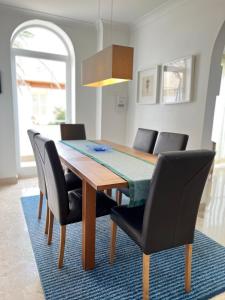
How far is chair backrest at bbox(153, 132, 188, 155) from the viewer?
7.54 feet

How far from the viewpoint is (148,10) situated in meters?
3.27

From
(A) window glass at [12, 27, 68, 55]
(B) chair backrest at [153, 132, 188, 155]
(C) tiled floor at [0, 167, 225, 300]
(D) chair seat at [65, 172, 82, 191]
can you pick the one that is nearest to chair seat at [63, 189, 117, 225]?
(D) chair seat at [65, 172, 82, 191]

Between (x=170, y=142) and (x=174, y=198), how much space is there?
1.23 metres

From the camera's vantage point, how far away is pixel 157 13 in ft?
10.7

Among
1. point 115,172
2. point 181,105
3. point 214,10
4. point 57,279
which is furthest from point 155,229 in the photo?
point 214,10

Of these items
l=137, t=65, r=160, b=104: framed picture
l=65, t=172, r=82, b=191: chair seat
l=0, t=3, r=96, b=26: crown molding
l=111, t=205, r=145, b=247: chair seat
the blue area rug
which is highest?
l=0, t=3, r=96, b=26: crown molding

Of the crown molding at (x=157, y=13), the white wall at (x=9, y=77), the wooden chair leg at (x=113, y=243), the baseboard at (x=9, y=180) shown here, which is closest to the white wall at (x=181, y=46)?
the crown molding at (x=157, y=13)

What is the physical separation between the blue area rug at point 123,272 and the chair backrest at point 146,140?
1.10 metres

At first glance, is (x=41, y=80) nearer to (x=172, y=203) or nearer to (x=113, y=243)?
(x=113, y=243)

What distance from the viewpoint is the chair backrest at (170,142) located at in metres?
2.30

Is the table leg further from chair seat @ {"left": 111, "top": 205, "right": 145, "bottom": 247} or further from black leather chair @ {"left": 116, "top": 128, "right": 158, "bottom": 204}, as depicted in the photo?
black leather chair @ {"left": 116, "top": 128, "right": 158, "bottom": 204}

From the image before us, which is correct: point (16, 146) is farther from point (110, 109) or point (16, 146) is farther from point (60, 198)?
point (60, 198)

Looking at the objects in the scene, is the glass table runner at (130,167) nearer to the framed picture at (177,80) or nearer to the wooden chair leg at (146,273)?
the wooden chair leg at (146,273)

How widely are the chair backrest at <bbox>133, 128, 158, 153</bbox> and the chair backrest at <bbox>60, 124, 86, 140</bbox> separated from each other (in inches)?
36.4
